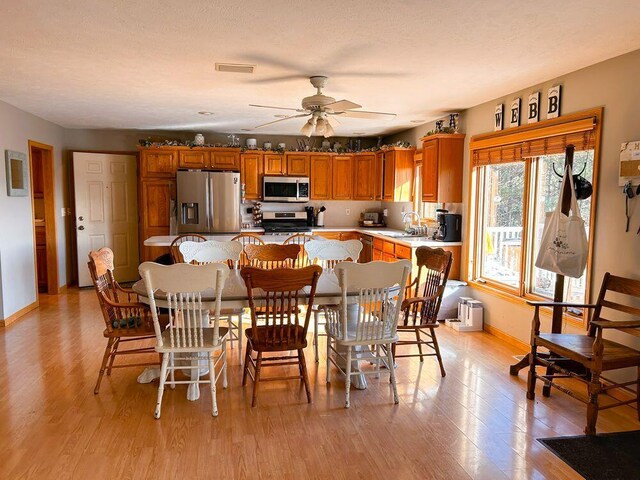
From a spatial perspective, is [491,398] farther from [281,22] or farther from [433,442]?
[281,22]

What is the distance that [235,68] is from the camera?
3.53 metres

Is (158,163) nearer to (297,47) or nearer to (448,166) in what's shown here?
(448,166)

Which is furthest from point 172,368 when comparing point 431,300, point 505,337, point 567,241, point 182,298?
point 505,337

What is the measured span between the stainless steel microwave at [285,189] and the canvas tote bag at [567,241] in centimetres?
435

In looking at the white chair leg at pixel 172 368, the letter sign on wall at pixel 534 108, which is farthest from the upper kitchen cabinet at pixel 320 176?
the white chair leg at pixel 172 368

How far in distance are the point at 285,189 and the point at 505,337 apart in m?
4.04

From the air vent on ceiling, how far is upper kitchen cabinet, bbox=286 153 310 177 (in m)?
3.70

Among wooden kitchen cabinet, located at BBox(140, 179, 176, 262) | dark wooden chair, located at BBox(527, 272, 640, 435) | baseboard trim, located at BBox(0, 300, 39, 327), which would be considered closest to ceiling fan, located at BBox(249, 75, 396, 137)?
dark wooden chair, located at BBox(527, 272, 640, 435)

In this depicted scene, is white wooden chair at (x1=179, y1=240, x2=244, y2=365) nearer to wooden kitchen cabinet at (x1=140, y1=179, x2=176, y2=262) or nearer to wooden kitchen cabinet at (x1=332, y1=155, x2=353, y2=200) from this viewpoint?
wooden kitchen cabinet at (x1=140, y1=179, x2=176, y2=262)

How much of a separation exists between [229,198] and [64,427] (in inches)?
174

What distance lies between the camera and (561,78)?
3820 millimetres

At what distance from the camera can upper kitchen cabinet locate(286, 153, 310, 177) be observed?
7324mm

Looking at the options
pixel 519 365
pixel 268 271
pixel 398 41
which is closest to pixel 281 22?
pixel 398 41

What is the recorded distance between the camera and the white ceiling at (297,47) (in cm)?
247
